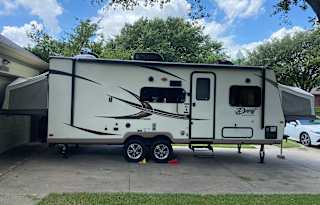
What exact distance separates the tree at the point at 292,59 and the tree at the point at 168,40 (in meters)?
5.36

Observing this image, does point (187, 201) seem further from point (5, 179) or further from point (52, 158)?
point (52, 158)

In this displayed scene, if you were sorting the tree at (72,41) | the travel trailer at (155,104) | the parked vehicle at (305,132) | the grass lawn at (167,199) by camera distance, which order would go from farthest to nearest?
the tree at (72,41) → the parked vehicle at (305,132) → the travel trailer at (155,104) → the grass lawn at (167,199)

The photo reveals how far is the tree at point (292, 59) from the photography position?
41250 millimetres

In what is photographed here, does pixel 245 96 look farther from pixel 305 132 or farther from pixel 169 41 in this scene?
pixel 169 41

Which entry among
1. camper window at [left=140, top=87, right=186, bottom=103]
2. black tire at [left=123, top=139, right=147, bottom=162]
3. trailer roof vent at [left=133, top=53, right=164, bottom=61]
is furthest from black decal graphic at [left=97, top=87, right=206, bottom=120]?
trailer roof vent at [left=133, top=53, right=164, bottom=61]

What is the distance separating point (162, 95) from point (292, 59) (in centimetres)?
3316

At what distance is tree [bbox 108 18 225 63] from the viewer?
44.5 metres

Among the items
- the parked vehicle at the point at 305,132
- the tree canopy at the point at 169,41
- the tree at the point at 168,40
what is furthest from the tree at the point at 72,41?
the parked vehicle at the point at 305,132

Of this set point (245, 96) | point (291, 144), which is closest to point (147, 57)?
point (245, 96)

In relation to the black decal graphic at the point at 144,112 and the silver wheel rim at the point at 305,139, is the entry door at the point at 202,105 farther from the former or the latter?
the silver wheel rim at the point at 305,139

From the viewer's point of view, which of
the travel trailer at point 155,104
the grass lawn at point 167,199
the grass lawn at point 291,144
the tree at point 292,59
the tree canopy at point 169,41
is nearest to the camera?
the grass lawn at point 167,199

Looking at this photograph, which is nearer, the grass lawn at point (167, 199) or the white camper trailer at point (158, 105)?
the grass lawn at point (167, 199)

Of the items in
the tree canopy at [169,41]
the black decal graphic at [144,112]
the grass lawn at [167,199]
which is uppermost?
the tree canopy at [169,41]

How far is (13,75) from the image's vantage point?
43.3 ft
